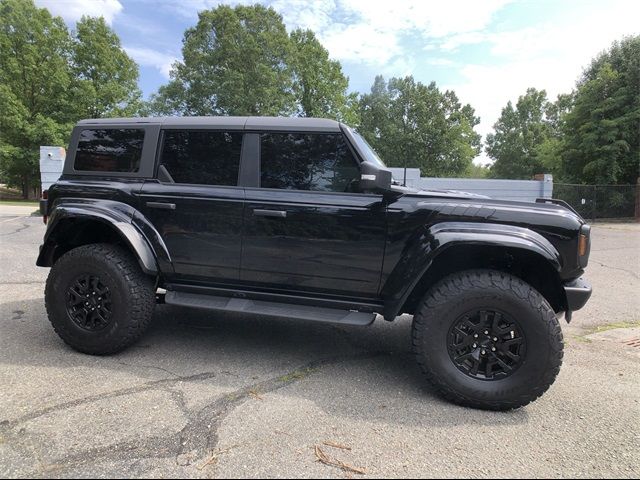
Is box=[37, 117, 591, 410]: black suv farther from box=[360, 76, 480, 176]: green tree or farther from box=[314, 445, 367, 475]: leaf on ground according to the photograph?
box=[360, 76, 480, 176]: green tree

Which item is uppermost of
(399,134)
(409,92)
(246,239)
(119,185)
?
(409,92)

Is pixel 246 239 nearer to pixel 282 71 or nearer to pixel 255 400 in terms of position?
pixel 255 400

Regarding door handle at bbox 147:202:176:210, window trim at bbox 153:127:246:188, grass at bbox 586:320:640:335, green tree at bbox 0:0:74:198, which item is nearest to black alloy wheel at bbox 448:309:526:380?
window trim at bbox 153:127:246:188

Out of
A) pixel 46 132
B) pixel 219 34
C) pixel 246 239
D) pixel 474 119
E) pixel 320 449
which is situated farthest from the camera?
pixel 474 119

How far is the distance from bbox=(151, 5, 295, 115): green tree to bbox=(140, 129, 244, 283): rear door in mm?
29852

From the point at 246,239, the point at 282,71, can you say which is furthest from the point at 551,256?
the point at 282,71

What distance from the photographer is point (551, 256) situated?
296cm

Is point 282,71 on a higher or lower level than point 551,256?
higher

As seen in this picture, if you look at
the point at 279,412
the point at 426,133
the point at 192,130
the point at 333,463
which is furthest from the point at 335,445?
the point at 426,133

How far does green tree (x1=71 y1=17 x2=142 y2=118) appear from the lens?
112ft

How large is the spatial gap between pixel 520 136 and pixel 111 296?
55511mm

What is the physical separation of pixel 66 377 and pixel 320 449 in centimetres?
209

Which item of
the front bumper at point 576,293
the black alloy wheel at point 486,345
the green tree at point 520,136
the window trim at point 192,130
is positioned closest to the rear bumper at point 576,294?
the front bumper at point 576,293

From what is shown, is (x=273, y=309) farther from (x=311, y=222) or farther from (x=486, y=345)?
(x=486, y=345)
